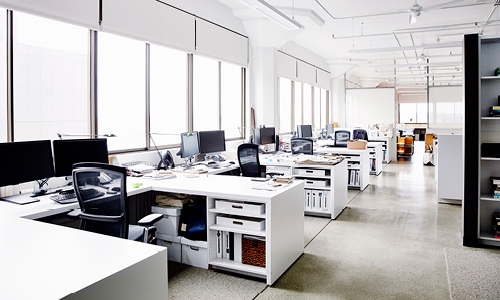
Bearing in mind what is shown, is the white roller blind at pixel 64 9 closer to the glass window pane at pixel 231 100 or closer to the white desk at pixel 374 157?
the glass window pane at pixel 231 100

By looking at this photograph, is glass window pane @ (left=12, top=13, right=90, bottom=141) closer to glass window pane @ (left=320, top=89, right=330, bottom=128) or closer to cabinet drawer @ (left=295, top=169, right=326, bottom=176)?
cabinet drawer @ (left=295, top=169, right=326, bottom=176)

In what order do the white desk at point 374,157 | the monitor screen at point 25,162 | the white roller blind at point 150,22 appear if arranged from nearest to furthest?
the monitor screen at point 25,162, the white roller blind at point 150,22, the white desk at point 374,157

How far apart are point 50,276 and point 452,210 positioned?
5.65 m

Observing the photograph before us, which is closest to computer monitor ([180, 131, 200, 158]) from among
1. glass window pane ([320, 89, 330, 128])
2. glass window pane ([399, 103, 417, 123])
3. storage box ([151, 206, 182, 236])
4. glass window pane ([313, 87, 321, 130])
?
storage box ([151, 206, 182, 236])

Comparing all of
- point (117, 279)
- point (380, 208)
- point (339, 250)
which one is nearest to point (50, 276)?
point (117, 279)

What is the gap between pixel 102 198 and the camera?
2.61 meters

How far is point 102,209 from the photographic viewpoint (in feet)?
8.59

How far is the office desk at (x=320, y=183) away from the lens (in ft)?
16.7

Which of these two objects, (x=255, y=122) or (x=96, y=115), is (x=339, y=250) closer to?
(x=96, y=115)

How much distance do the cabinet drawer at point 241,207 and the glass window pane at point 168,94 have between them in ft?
7.21

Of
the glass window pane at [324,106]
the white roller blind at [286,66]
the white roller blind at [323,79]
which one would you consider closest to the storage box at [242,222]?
the white roller blind at [286,66]

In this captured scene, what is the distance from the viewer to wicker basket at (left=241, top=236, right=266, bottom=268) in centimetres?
318

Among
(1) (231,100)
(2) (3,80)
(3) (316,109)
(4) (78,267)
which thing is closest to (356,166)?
(1) (231,100)

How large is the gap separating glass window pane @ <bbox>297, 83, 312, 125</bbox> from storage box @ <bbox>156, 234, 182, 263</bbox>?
796 centimetres
